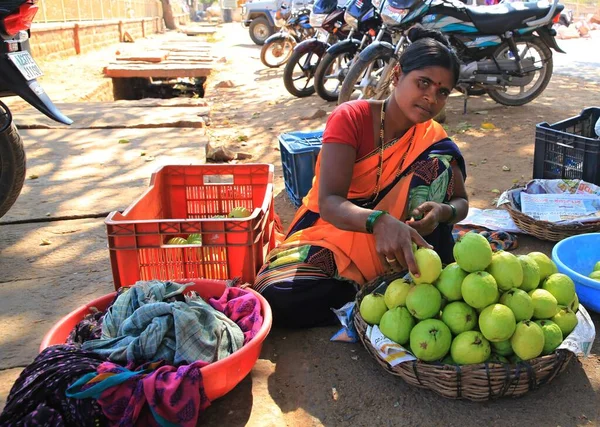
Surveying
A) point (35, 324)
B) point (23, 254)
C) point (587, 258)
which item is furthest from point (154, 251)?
point (587, 258)

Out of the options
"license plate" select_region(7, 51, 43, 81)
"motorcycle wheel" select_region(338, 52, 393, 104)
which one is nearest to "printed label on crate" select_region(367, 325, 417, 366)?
"license plate" select_region(7, 51, 43, 81)

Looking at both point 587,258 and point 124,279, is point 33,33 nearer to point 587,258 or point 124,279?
point 124,279

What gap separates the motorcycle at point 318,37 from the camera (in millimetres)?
7660

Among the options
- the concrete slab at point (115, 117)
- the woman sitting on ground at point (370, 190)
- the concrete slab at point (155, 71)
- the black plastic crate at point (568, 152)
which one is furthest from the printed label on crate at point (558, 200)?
the concrete slab at point (155, 71)

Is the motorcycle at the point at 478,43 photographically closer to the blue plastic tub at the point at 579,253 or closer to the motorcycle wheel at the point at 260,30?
the blue plastic tub at the point at 579,253

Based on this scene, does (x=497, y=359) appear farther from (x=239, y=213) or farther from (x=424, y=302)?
(x=239, y=213)

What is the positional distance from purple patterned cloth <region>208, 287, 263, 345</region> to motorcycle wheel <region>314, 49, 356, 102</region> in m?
4.79

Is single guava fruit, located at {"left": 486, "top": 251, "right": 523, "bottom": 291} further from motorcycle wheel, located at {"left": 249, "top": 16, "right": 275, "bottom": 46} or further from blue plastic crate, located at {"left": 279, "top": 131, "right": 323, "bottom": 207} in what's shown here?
motorcycle wheel, located at {"left": 249, "top": 16, "right": 275, "bottom": 46}

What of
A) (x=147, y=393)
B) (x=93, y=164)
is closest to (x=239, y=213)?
(x=147, y=393)

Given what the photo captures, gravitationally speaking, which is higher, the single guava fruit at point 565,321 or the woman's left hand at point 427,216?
the woman's left hand at point 427,216

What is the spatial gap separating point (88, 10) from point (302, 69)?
10.8 metres

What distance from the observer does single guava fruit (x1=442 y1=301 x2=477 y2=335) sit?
1.92 meters

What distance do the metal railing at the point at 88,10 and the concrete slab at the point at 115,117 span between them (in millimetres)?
4303

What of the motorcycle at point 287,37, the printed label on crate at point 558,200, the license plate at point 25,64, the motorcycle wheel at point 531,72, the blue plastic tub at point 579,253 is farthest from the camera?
the motorcycle at point 287,37
